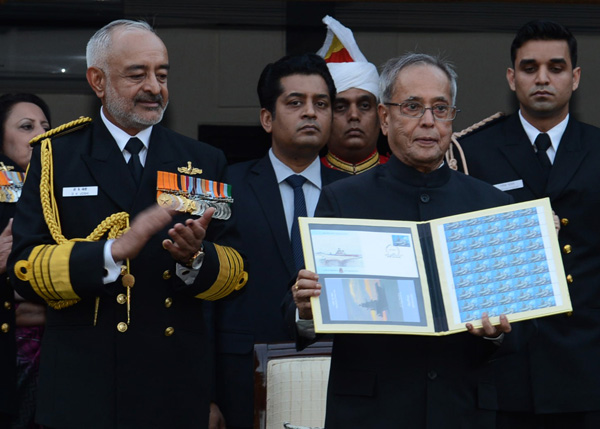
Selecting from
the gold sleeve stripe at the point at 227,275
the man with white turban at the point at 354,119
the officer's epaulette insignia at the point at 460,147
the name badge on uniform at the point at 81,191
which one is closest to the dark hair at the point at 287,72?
the man with white turban at the point at 354,119

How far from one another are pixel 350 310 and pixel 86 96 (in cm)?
326

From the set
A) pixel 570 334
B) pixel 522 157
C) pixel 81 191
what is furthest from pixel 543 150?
pixel 81 191

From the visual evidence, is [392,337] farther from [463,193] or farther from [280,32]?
[280,32]

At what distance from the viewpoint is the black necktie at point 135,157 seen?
4020 mm

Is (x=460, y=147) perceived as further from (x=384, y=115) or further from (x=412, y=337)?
(x=412, y=337)

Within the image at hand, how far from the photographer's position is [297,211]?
4.98 metres

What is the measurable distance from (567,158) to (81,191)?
1.95 metres

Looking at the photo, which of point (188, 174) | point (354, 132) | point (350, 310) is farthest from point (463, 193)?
point (354, 132)

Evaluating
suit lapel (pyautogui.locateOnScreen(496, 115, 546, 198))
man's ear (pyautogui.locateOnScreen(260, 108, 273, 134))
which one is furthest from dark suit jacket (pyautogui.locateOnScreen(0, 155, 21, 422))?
suit lapel (pyautogui.locateOnScreen(496, 115, 546, 198))

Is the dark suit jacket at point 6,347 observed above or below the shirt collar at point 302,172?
below

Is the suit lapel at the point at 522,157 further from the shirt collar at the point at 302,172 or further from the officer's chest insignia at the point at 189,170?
the officer's chest insignia at the point at 189,170

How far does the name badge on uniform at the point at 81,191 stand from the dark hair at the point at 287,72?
154 cm

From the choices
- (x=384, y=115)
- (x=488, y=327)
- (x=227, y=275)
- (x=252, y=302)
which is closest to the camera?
(x=488, y=327)

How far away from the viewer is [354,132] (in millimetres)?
5387
